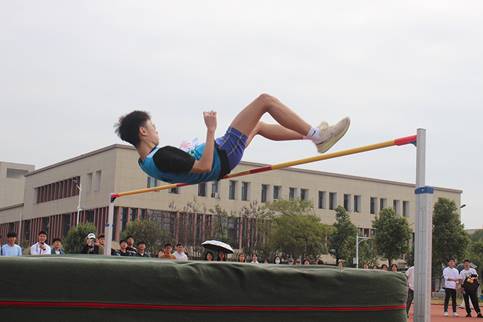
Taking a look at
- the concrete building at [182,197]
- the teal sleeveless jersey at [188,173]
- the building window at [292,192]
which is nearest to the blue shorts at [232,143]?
the teal sleeveless jersey at [188,173]

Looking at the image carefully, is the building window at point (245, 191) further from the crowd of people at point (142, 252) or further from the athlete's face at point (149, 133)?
the athlete's face at point (149, 133)

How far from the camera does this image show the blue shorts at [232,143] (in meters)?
5.23

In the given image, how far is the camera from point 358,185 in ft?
212

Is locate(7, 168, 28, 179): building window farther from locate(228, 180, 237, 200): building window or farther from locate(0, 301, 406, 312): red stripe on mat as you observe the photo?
locate(0, 301, 406, 312): red stripe on mat

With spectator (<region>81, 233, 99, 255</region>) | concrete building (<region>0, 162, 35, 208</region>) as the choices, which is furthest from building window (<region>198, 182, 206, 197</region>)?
spectator (<region>81, 233, 99, 255</region>)

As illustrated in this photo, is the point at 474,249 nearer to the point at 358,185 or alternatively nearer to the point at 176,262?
the point at 358,185

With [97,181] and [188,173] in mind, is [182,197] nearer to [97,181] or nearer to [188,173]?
[97,181]

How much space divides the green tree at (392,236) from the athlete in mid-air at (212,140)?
3974 centimetres

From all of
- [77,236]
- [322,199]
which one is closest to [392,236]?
[322,199]

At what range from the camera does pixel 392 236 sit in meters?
44.1

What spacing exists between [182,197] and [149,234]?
10.8 metres

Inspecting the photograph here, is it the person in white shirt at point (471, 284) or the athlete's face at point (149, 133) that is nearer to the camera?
the athlete's face at point (149, 133)

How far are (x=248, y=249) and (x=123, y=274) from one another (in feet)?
152

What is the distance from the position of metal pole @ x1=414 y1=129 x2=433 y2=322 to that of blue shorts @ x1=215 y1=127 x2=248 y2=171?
1.38 metres
